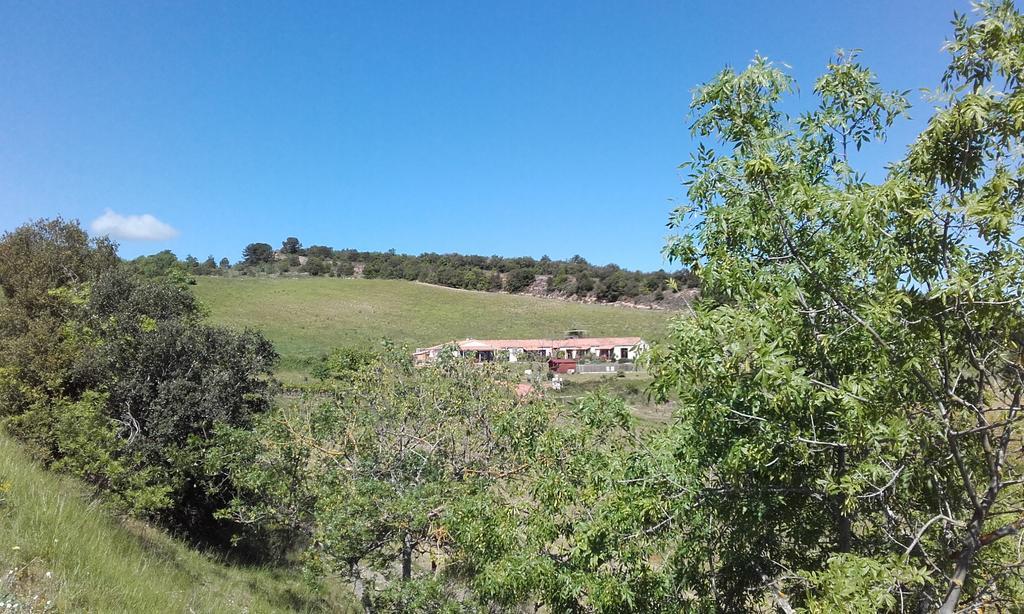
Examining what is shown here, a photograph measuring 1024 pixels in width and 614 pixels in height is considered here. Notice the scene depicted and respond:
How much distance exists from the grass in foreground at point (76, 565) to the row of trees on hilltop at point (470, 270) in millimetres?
91917

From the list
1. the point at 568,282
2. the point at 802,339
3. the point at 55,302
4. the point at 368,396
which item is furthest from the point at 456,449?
the point at 568,282

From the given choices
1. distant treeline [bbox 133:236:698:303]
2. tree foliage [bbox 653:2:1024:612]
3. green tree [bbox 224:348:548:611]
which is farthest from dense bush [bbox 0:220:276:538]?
distant treeline [bbox 133:236:698:303]

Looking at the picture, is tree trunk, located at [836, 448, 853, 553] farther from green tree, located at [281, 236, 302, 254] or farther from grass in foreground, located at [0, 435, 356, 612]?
green tree, located at [281, 236, 302, 254]

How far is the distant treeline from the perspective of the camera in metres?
104

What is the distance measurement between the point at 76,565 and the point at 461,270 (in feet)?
357

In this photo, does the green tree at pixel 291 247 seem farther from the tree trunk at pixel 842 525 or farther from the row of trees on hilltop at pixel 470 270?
the tree trunk at pixel 842 525

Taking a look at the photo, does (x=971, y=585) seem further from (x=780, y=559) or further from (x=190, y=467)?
(x=190, y=467)

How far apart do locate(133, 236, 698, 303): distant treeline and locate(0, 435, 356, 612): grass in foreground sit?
90.5m

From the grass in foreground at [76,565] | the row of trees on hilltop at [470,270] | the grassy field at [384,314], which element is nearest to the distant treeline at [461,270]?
the row of trees on hilltop at [470,270]

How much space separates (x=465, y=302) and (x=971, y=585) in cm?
7932

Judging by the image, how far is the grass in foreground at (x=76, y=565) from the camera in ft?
14.5

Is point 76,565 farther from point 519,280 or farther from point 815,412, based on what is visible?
point 519,280

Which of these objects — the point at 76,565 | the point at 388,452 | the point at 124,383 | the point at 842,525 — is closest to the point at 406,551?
the point at 388,452

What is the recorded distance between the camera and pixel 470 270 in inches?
4500
